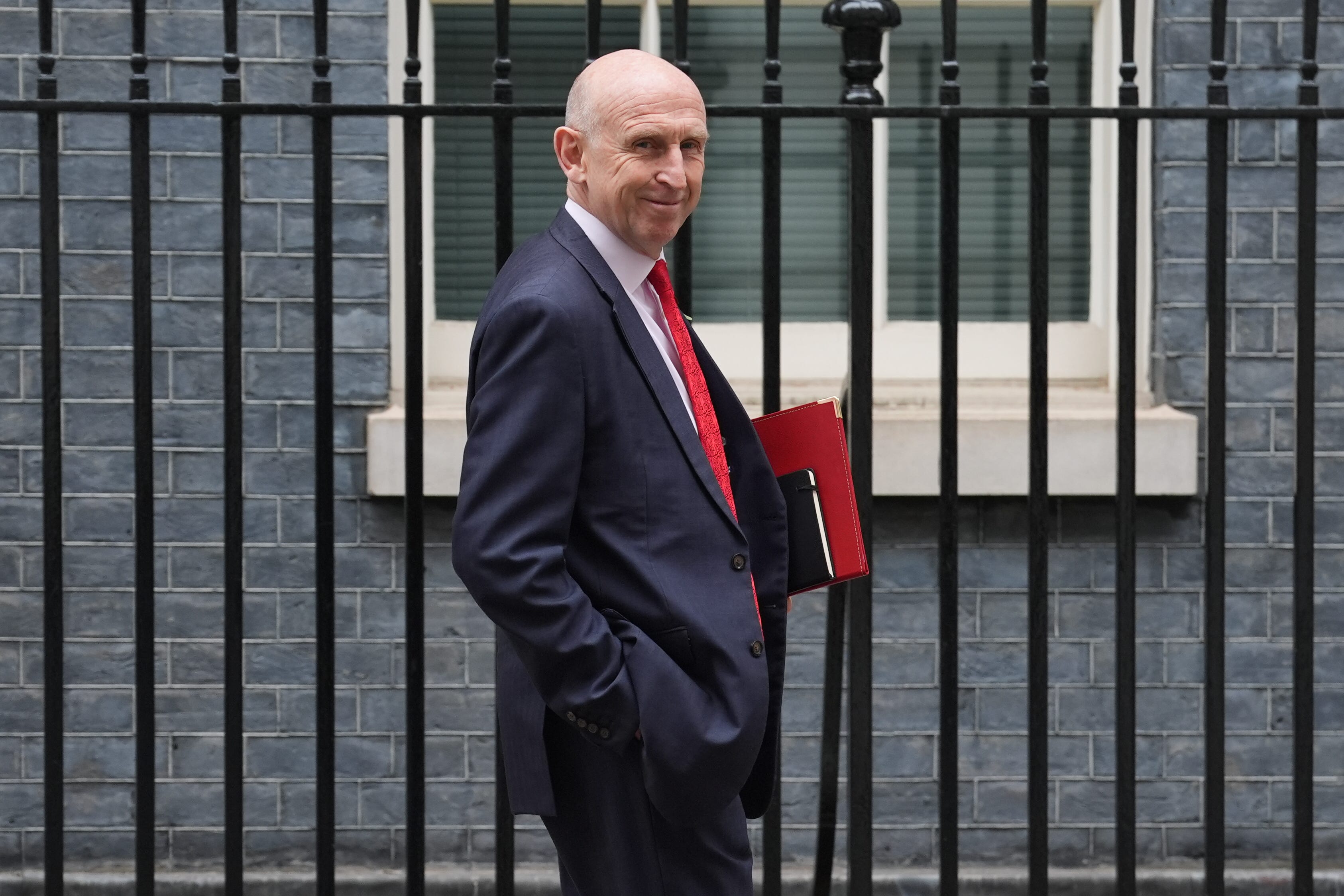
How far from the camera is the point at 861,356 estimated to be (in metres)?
2.82

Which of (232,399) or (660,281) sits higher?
(660,281)

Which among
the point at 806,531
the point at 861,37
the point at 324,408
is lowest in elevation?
the point at 806,531

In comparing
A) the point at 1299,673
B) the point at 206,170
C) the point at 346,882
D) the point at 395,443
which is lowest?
the point at 346,882

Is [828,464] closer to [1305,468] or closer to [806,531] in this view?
[806,531]

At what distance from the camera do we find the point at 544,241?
222 cm

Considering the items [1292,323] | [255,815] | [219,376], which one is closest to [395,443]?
[219,376]

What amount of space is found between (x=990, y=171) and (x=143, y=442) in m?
3.19

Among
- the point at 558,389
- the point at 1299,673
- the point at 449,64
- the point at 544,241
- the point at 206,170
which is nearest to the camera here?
the point at 558,389

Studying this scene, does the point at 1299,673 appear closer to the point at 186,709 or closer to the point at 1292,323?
the point at 1292,323

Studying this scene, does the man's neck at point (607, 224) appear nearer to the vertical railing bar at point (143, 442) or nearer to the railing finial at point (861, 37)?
the railing finial at point (861, 37)

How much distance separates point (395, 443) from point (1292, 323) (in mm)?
2807

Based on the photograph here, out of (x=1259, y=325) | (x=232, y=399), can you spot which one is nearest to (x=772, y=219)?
(x=232, y=399)

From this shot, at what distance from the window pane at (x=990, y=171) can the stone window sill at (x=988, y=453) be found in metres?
0.55

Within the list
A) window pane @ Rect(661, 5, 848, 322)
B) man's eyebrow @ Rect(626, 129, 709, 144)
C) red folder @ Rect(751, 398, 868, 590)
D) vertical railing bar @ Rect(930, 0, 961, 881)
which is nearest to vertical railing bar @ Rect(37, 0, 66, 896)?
man's eyebrow @ Rect(626, 129, 709, 144)
